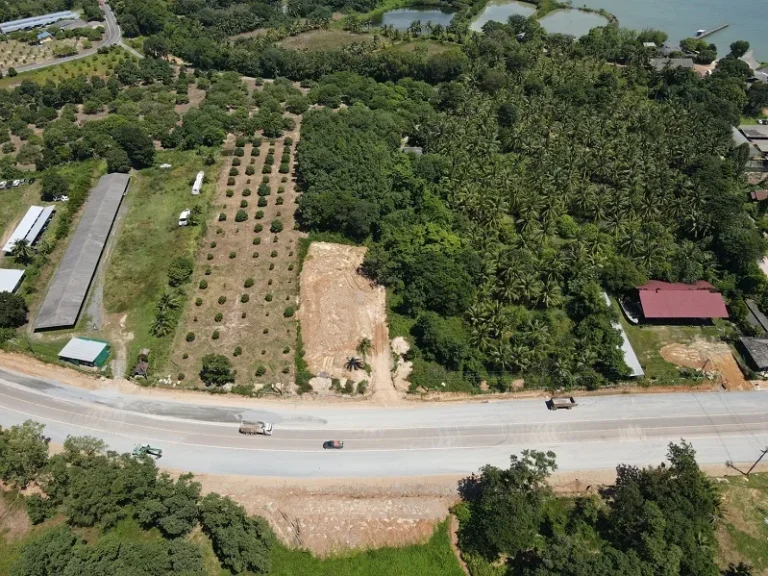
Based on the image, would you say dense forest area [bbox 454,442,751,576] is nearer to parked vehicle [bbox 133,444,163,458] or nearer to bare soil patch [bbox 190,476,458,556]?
bare soil patch [bbox 190,476,458,556]

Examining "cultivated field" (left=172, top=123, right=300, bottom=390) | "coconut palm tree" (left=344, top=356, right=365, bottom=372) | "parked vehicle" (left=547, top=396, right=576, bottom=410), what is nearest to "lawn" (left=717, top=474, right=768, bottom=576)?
"parked vehicle" (left=547, top=396, right=576, bottom=410)

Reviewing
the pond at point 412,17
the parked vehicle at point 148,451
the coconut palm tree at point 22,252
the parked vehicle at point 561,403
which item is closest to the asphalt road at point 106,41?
the pond at point 412,17

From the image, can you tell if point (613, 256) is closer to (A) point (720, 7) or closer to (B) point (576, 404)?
(B) point (576, 404)

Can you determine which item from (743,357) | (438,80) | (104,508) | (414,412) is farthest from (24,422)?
(438,80)

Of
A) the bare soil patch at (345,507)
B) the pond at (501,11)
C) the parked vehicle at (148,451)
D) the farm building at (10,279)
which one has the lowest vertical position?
the bare soil patch at (345,507)

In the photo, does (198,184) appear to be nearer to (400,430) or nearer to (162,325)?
(162,325)

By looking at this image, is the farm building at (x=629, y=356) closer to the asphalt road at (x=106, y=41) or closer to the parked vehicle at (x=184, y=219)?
the parked vehicle at (x=184, y=219)
